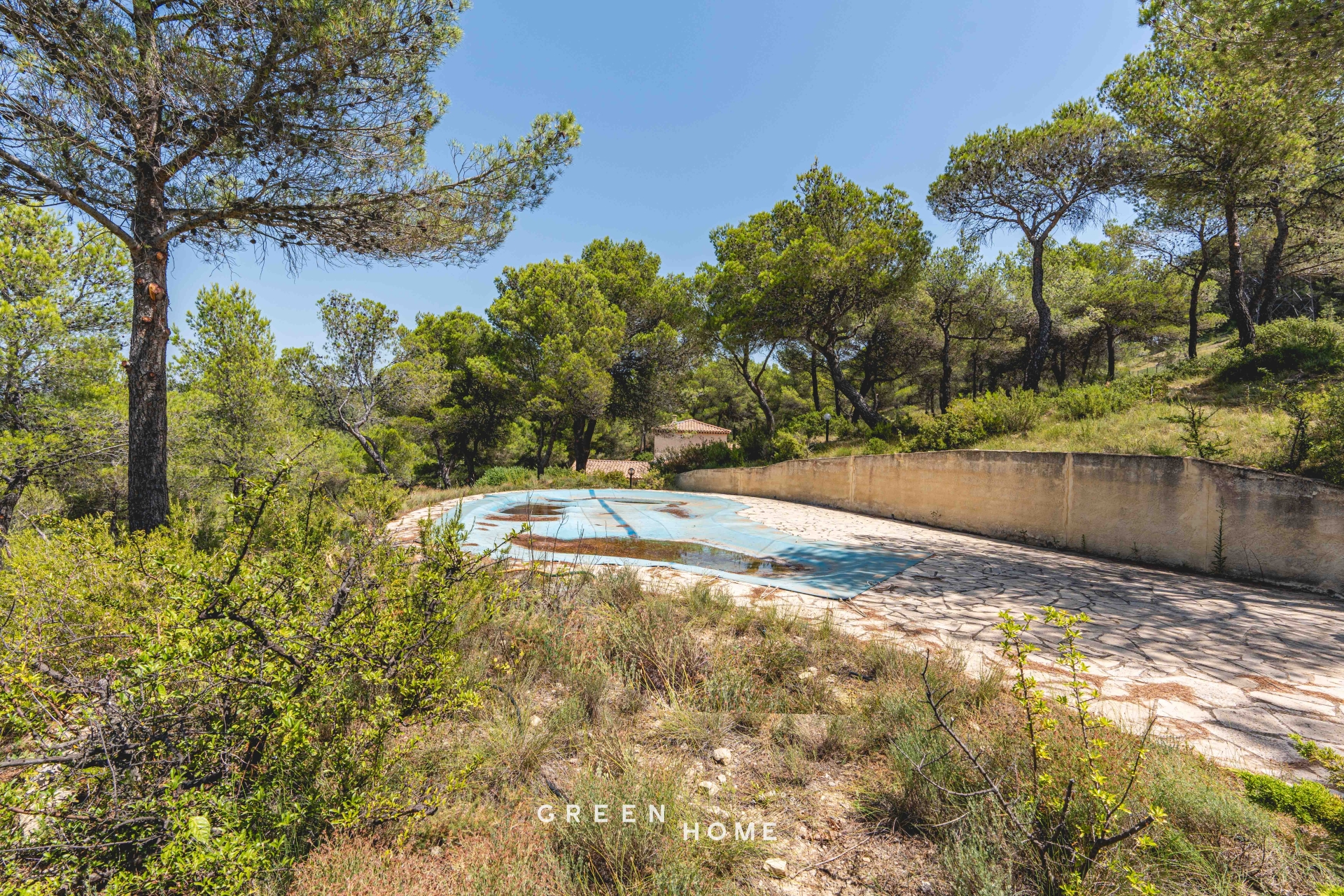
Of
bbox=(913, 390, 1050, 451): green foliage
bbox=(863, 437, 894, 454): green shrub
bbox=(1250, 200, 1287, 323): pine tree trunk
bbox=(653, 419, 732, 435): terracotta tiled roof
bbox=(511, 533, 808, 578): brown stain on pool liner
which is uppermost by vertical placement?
bbox=(1250, 200, 1287, 323): pine tree trunk

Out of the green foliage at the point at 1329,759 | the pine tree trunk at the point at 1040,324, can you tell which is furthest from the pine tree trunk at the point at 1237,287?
the green foliage at the point at 1329,759

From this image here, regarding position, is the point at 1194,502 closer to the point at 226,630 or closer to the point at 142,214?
the point at 226,630

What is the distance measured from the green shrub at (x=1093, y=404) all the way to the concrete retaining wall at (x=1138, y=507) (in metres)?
1.89

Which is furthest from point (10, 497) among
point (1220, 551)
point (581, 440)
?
point (581, 440)

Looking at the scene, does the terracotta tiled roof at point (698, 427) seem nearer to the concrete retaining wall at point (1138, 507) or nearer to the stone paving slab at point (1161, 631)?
the concrete retaining wall at point (1138, 507)

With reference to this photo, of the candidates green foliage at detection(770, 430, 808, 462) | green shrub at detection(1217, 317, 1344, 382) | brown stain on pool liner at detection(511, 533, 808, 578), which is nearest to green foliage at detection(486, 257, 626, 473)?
green foliage at detection(770, 430, 808, 462)

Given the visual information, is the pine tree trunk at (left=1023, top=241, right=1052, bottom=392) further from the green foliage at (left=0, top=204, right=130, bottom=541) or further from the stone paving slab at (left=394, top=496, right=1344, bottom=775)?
the green foliage at (left=0, top=204, right=130, bottom=541)

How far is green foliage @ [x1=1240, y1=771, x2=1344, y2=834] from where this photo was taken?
4.91ft

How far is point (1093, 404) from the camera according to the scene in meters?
7.43

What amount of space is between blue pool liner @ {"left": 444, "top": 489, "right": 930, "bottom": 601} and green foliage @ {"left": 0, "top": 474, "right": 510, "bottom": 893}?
665 millimetres

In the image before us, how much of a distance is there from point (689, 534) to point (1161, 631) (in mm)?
5226

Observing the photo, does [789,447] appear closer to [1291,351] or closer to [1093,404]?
[1093,404]

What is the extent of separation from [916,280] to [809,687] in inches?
475

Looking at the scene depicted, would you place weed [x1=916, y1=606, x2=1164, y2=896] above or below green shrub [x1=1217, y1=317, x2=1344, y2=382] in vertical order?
below
